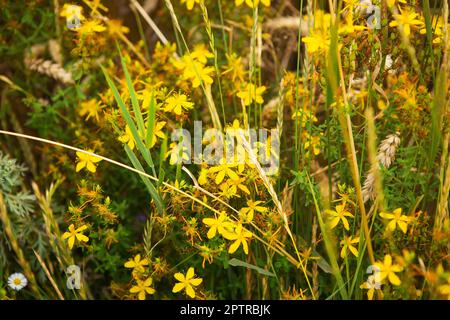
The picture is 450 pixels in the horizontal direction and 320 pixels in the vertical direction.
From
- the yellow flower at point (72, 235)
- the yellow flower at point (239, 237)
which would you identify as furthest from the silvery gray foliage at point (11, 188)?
the yellow flower at point (239, 237)

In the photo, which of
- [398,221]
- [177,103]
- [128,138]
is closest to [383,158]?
[398,221]

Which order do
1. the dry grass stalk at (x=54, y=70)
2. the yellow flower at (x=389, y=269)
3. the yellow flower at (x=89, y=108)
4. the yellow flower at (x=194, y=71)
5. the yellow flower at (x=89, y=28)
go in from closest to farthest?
the yellow flower at (x=389, y=269)
the yellow flower at (x=194, y=71)
the yellow flower at (x=89, y=28)
the yellow flower at (x=89, y=108)
the dry grass stalk at (x=54, y=70)

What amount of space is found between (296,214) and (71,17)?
99 centimetres

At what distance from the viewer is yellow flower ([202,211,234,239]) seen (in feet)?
4.81

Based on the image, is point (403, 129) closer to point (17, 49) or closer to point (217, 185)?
point (217, 185)

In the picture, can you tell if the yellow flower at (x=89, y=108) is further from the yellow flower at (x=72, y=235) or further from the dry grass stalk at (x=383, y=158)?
the dry grass stalk at (x=383, y=158)

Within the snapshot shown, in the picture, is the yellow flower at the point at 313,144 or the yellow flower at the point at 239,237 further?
the yellow flower at the point at 313,144

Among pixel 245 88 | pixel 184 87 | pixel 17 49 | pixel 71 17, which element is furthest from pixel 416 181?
pixel 17 49

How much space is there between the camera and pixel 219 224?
58.7 inches

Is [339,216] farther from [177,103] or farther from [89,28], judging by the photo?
[89,28]

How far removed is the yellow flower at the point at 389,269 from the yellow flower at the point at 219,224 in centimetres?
→ 38

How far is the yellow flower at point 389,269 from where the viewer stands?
1.40 metres

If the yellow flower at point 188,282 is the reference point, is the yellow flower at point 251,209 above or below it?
above
